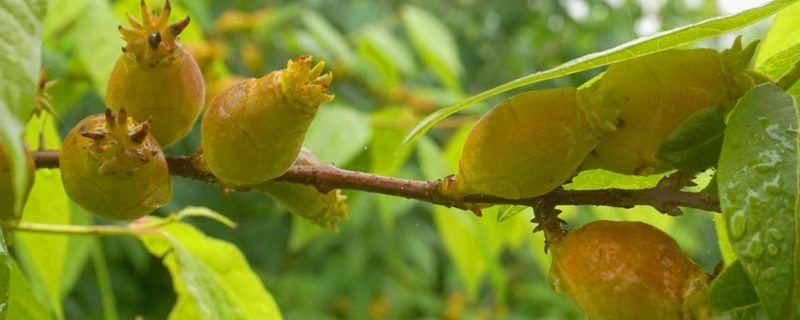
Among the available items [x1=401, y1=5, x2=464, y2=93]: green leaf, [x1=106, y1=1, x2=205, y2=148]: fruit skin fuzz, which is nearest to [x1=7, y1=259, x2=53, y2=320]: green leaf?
[x1=106, y1=1, x2=205, y2=148]: fruit skin fuzz

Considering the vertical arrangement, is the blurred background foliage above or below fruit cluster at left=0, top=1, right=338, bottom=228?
below

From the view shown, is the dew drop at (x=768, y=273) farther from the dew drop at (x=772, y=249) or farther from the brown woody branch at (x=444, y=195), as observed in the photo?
the brown woody branch at (x=444, y=195)

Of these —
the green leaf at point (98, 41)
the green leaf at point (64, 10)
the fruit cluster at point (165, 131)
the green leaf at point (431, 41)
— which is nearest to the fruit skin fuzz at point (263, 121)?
the fruit cluster at point (165, 131)

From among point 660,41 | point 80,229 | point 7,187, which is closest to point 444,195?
point 660,41

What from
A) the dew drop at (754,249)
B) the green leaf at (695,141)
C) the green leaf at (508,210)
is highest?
the green leaf at (695,141)

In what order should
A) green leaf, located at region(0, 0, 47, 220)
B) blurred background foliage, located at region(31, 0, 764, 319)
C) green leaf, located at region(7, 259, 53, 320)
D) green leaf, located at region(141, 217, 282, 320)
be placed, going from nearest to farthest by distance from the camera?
green leaf, located at region(0, 0, 47, 220) < green leaf, located at region(7, 259, 53, 320) < green leaf, located at region(141, 217, 282, 320) < blurred background foliage, located at region(31, 0, 764, 319)

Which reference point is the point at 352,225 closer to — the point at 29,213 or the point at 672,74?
the point at 29,213

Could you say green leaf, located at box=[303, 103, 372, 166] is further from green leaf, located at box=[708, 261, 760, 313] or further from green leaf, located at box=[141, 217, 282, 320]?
green leaf, located at box=[708, 261, 760, 313]

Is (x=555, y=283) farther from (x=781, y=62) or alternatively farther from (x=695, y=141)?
(x=781, y=62)
